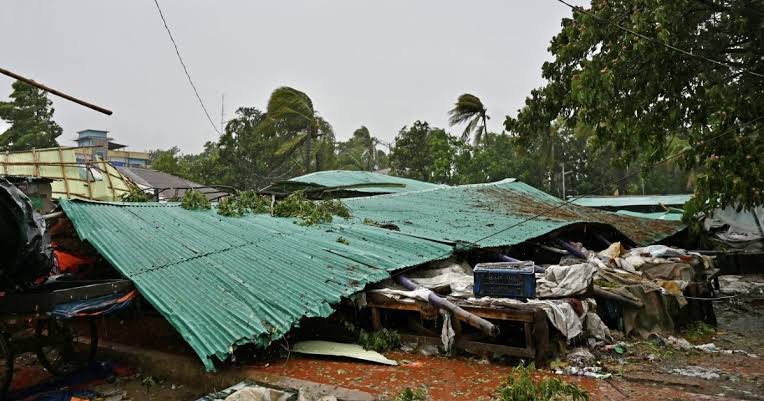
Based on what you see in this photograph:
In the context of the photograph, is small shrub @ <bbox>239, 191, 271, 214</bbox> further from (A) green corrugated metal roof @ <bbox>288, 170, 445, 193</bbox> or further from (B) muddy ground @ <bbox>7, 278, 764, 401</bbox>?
(A) green corrugated metal roof @ <bbox>288, 170, 445, 193</bbox>

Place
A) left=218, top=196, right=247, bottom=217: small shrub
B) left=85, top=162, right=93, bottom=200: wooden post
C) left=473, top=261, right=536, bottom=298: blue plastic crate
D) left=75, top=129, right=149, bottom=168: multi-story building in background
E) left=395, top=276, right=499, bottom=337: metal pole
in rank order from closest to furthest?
left=395, top=276, right=499, bottom=337: metal pole
left=473, top=261, right=536, bottom=298: blue plastic crate
left=218, top=196, right=247, bottom=217: small shrub
left=85, top=162, right=93, bottom=200: wooden post
left=75, top=129, right=149, bottom=168: multi-story building in background

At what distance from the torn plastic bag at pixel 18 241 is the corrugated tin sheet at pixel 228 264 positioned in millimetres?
902

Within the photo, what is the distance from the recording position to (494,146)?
33.5 metres

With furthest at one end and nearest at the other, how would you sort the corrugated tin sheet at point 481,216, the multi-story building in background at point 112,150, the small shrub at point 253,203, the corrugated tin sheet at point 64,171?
the multi-story building in background at point 112,150 → the corrugated tin sheet at point 64,171 → the corrugated tin sheet at point 481,216 → the small shrub at point 253,203

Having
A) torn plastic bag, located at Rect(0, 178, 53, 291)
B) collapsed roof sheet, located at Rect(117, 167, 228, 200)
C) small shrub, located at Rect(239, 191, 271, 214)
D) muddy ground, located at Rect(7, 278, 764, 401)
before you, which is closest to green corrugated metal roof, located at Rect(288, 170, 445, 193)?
small shrub, located at Rect(239, 191, 271, 214)

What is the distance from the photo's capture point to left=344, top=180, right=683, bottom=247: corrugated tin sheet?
1021 centimetres

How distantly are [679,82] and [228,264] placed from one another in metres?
7.71

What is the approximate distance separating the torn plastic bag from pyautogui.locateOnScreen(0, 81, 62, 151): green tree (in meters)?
24.8

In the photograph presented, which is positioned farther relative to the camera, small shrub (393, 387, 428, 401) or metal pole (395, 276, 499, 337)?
metal pole (395, 276, 499, 337)

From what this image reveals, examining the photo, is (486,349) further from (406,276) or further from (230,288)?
(230,288)

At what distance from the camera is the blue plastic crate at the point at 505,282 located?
6098 millimetres

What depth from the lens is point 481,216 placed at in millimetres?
12383

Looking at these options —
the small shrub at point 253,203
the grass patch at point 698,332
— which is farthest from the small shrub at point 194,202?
the grass patch at point 698,332

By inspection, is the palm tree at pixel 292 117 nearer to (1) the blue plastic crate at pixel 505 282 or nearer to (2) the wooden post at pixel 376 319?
(2) the wooden post at pixel 376 319
